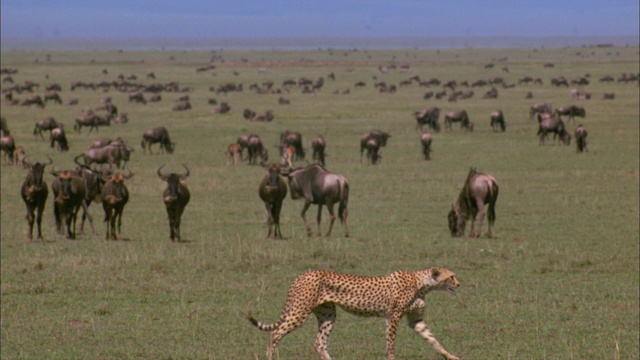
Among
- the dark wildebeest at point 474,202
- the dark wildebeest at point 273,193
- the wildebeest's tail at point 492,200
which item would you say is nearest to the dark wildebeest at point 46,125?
the dark wildebeest at point 273,193

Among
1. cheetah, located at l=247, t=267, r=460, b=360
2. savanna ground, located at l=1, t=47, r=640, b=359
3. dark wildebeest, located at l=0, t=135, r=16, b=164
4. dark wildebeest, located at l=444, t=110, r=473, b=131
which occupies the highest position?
cheetah, located at l=247, t=267, r=460, b=360

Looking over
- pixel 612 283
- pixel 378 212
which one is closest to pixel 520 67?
pixel 378 212

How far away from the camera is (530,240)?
18.6 meters

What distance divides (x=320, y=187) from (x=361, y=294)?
35.9 feet

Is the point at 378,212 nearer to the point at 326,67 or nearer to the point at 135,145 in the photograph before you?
the point at 135,145

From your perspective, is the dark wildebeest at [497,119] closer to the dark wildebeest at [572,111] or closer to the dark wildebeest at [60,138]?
the dark wildebeest at [572,111]

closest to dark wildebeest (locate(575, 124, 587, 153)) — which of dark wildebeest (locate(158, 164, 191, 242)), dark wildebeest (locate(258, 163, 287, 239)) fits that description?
dark wildebeest (locate(258, 163, 287, 239))

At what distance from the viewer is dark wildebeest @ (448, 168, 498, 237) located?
19.0 metres

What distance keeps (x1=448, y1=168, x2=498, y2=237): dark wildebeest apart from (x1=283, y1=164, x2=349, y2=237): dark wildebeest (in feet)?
6.87

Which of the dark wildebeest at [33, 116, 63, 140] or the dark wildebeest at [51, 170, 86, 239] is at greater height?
the dark wildebeest at [51, 170, 86, 239]

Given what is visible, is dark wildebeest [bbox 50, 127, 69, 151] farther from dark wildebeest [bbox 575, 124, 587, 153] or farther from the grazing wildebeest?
the grazing wildebeest

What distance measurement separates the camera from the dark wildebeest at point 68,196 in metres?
18.6

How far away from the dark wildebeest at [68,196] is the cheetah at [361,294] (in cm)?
1073

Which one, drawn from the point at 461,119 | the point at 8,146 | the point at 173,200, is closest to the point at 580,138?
the point at 461,119
